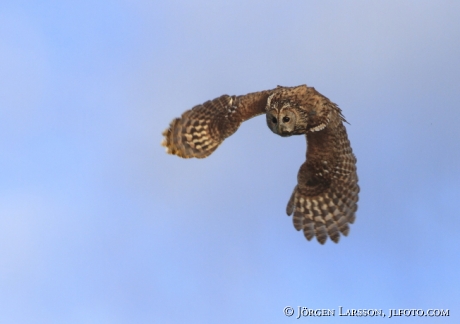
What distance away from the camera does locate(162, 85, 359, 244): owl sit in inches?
881

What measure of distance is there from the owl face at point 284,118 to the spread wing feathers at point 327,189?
99cm

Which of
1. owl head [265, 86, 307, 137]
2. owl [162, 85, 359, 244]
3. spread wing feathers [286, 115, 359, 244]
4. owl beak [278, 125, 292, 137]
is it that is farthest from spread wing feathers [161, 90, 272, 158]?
spread wing feathers [286, 115, 359, 244]

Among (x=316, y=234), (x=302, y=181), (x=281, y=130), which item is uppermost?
(x=281, y=130)

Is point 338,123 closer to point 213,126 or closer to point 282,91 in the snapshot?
point 282,91

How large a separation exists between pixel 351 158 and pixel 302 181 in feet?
5.98

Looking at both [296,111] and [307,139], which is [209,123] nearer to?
[296,111]

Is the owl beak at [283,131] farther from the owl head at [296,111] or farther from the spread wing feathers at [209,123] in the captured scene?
the spread wing feathers at [209,123]

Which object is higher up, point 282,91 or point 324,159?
point 282,91

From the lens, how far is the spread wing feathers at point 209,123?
2208 cm

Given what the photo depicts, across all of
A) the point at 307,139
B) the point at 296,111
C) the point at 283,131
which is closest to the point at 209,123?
the point at 283,131

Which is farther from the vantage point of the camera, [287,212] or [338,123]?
[287,212]

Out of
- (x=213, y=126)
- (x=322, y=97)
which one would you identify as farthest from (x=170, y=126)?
(x=322, y=97)

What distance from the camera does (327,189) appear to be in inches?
960

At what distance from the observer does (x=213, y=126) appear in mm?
22609
